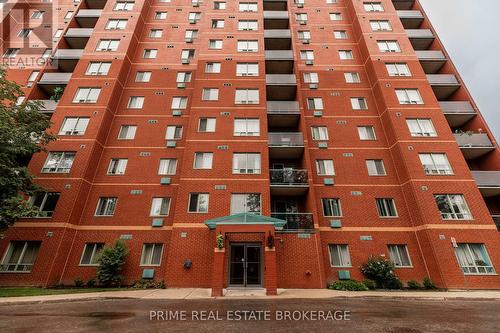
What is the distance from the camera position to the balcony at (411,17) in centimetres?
2625

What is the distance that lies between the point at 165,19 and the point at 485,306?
34.8m

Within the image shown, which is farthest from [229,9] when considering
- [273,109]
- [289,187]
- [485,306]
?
[485,306]

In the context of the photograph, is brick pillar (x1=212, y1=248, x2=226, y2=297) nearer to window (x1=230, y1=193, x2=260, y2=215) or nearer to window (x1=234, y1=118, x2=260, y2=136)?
window (x1=230, y1=193, x2=260, y2=215)

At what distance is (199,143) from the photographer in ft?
60.3

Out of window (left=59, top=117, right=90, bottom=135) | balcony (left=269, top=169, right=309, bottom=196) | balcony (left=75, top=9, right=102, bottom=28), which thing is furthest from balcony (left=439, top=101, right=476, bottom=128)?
balcony (left=75, top=9, right=102, bottom=28)

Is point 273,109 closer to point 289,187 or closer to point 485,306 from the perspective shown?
point 289,187

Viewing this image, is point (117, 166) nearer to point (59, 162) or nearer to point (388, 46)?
point (59, 162)

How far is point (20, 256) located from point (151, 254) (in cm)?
779

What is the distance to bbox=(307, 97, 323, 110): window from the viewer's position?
2211cm

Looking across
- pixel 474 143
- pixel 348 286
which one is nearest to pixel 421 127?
pixel 474 143

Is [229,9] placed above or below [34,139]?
above

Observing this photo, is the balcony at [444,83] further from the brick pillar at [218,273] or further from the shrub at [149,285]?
the shrub at [149,285]

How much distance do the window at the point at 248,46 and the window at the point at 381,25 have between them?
12467 mm

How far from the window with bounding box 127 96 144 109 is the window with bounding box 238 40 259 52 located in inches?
417
